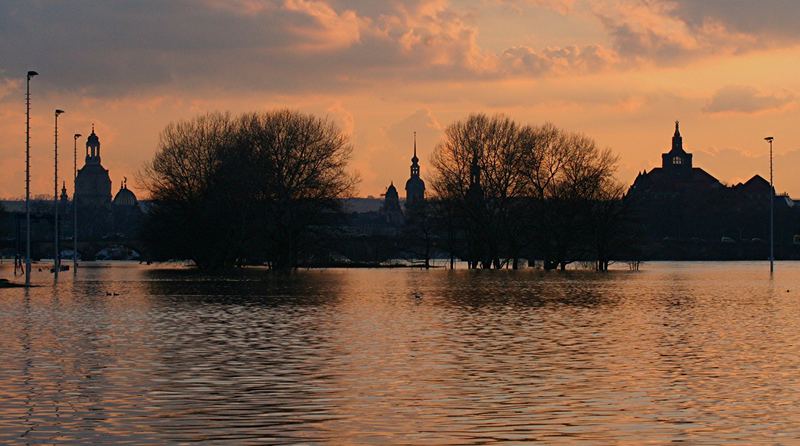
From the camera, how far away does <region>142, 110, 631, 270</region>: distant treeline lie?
339ft

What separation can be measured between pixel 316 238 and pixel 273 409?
89196 millimetres

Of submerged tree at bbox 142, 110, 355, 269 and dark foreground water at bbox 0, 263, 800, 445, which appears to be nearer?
dark foreground water at bbox 0, 263, 800, 445

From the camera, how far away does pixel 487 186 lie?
11169cm

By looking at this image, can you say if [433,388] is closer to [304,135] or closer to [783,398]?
[783,398]

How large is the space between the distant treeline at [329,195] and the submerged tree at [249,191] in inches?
4.0

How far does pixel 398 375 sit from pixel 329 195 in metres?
81.9

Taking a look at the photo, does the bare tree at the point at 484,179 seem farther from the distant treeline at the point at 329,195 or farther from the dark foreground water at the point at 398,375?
the dark foreground water at the point at 398,375

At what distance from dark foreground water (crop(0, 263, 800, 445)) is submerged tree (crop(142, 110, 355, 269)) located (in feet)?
180

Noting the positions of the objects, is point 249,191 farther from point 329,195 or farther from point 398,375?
A: point 398,375

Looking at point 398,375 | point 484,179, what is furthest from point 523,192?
point 398,375

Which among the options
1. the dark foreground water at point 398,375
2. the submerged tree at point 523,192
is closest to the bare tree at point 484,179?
the submerged tree at point 523,192

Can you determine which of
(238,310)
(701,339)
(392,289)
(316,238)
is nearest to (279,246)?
(316,238)

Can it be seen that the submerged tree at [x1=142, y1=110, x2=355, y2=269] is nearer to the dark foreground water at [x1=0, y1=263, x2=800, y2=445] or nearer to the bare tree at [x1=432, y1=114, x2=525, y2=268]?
the bare tree at [x1=432, y1=114, x2=525, y2=268]

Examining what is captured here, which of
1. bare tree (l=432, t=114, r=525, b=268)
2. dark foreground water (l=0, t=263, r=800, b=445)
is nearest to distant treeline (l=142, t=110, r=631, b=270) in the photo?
bare tree (l=432, t=114, r=525, b=268)
